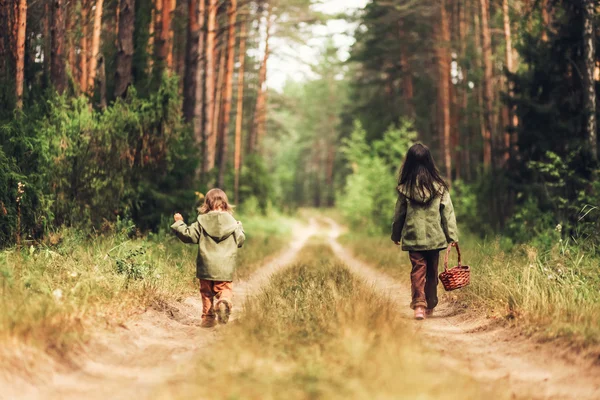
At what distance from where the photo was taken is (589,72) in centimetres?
1108

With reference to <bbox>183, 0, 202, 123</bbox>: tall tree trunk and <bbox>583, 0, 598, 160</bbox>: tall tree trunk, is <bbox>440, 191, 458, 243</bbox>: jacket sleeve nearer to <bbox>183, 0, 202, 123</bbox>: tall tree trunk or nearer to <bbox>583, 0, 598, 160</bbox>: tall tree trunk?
<bbox>583, 0, 598, 160</bbox>: tall tree trunk

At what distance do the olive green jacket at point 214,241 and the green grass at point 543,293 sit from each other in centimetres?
314

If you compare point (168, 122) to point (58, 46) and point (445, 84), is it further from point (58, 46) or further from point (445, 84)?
point (445, 84)

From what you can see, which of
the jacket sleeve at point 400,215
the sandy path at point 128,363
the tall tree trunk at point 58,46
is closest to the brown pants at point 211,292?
the sandy path at point 128,363

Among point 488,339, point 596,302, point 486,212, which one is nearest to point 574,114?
point 486,212

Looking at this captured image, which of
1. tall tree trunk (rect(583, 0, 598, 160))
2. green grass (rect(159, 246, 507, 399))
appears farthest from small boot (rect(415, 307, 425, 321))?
tall tree trunk (rect(583, 0, 598, 160))

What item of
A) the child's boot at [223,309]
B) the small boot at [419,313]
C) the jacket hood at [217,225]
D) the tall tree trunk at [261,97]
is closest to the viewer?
the child's boot at [223,309]

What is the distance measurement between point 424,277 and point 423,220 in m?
0.74

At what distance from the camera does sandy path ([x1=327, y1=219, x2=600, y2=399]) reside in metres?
3.90

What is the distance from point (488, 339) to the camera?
551 cm

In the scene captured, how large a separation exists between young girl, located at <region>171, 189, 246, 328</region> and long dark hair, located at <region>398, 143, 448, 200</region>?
2.23 m

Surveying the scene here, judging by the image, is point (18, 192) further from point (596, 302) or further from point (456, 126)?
point (456, 126)

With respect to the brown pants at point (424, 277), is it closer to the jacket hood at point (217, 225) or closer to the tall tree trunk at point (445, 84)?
the jacket hood at point (217, 225)

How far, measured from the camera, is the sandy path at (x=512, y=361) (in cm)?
390
